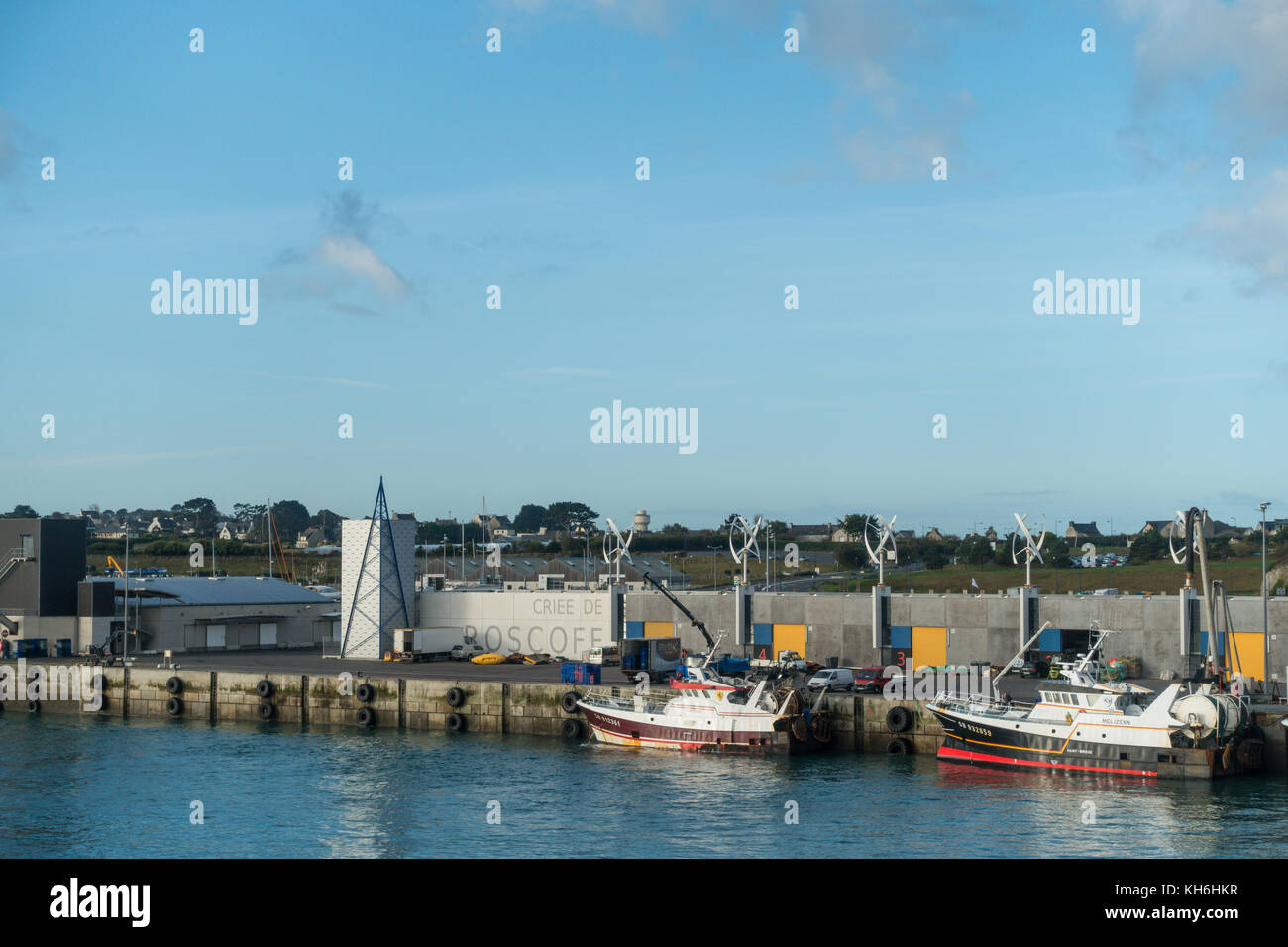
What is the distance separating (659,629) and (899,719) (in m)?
24.6

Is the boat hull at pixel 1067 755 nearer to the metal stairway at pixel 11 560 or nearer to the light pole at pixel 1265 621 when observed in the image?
the light pole at pixel 1265 621

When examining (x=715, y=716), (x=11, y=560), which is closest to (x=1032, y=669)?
(x=715, y=716)

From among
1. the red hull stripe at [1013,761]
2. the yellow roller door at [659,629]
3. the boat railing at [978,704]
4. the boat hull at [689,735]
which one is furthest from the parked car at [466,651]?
the red hull stripe at [1013,761]

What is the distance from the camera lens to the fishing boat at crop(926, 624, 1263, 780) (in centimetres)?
4703

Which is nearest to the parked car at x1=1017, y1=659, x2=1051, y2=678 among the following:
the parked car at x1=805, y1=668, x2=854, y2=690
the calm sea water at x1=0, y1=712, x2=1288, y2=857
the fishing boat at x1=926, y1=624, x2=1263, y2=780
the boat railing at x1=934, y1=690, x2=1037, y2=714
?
the parked car at x1=805, y1=668, x2=854, y2=690

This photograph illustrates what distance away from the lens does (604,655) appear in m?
75.6

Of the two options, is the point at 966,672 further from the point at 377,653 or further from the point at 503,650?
the point at 377,653

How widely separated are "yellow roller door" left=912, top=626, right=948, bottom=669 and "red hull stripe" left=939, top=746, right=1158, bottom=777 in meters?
16.4

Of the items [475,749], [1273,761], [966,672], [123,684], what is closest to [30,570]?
[123,684]

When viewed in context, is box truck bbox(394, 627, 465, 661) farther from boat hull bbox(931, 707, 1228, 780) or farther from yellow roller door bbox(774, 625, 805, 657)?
boat hull bbox(931, 707, 1228, 780)
